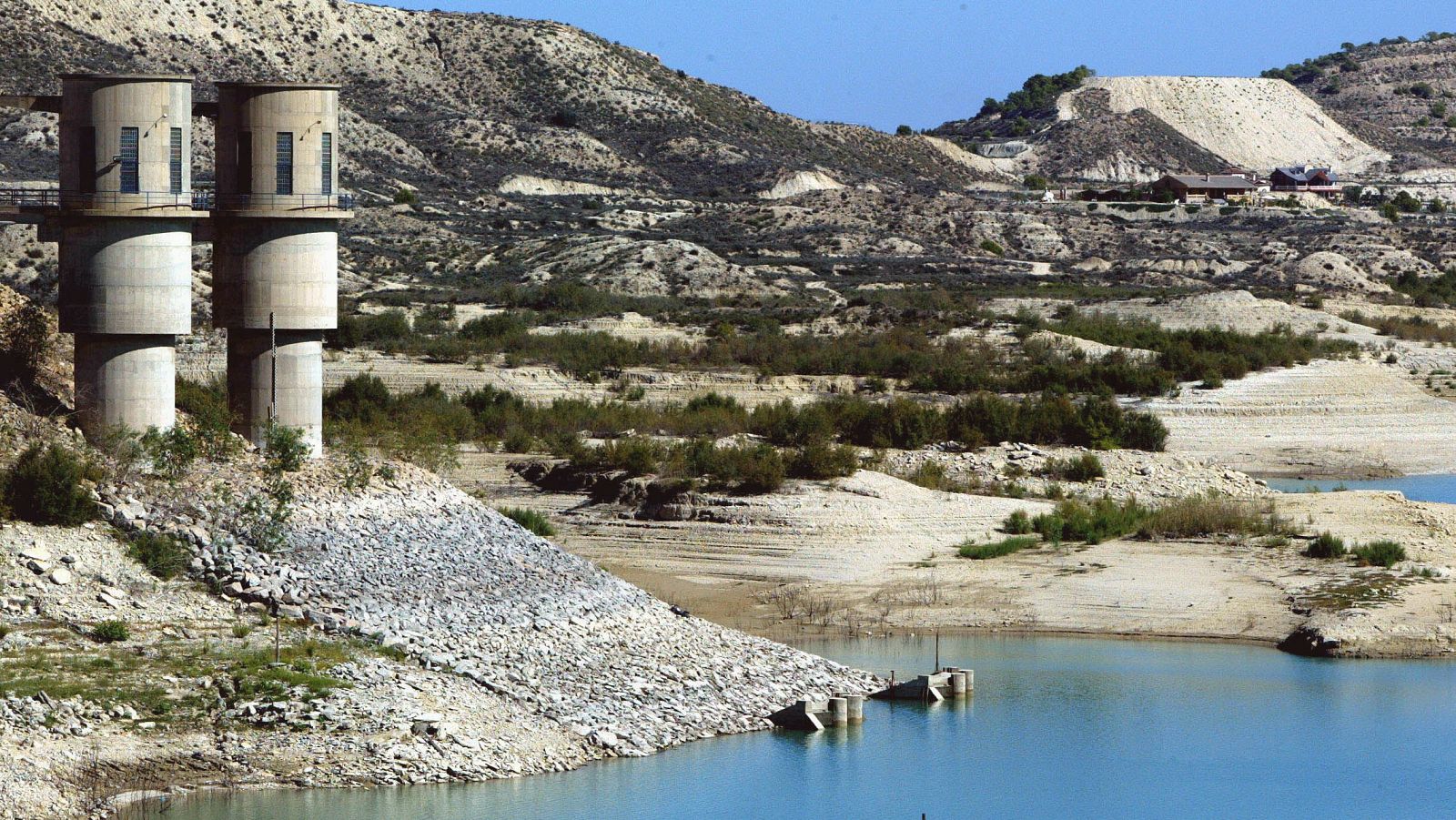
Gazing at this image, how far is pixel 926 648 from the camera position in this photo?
1297 inches

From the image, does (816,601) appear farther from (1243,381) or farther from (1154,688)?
(1243,381)

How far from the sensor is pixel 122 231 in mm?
28328

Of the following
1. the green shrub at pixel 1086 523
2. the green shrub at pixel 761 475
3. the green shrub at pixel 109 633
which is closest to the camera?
the green shrub at pixel 109 633

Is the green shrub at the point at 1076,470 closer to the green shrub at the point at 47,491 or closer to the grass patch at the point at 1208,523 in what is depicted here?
the grass patch at the point at 1208,523

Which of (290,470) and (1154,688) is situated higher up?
(290,470)

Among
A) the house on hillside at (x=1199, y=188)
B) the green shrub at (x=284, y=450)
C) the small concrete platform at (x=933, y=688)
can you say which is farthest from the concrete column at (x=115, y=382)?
the house on hillside at (x=1199, y=188)

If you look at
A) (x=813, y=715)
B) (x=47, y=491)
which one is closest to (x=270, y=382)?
(x=47, y=491)

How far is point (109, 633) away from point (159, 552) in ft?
5.62

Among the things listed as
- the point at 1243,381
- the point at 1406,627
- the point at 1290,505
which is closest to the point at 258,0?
the point at 1243,381

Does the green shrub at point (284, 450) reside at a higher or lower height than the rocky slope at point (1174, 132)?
lower

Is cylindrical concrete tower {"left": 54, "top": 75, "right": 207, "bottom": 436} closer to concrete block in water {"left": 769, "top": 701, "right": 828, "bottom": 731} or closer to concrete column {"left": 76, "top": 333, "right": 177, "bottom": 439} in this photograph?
concrete column {"left": 76, "top": 333, "right": 177, "bottom": 439}

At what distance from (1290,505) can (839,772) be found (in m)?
19.6

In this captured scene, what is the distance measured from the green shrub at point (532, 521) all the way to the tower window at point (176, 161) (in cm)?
1058

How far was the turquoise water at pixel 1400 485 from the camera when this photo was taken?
5203 cm
